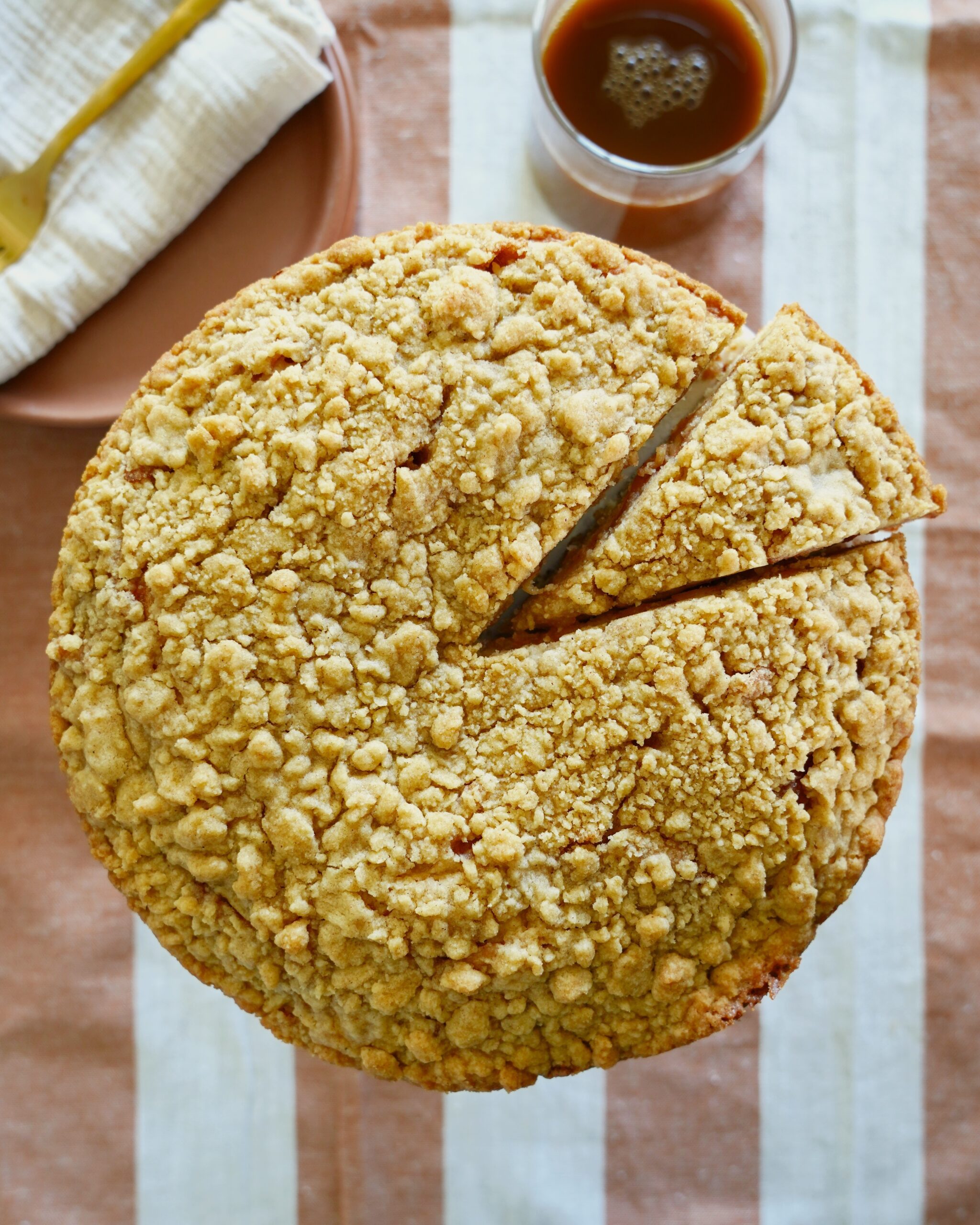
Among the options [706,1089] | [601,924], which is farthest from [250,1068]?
[601,924]

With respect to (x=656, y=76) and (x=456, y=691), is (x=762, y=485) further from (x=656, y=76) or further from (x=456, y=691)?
(x=656, y=76)

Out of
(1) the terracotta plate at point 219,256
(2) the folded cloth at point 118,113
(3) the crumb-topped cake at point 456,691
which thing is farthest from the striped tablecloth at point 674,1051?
(3) the crumb-topped cake at point 456,691

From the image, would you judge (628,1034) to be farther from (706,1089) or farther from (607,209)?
(607,209)

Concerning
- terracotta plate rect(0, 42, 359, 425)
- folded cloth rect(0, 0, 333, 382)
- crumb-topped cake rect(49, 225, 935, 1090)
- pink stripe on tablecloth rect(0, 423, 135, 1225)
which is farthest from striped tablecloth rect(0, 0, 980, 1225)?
crumb-topped cake rect(49, 225, 935, 1090)

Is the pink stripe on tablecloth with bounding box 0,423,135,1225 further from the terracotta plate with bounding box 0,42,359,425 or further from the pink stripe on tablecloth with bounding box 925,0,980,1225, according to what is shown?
the pink stripe on tablecloth with bounding box 925,0,980,1225

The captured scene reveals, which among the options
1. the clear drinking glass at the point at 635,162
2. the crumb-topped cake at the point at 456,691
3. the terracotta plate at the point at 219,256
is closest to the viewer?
the crumb-topped cake at the point at 456,691

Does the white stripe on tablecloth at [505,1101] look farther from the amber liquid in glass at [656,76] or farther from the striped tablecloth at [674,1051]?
the amber liquid in glass at [656,76]
